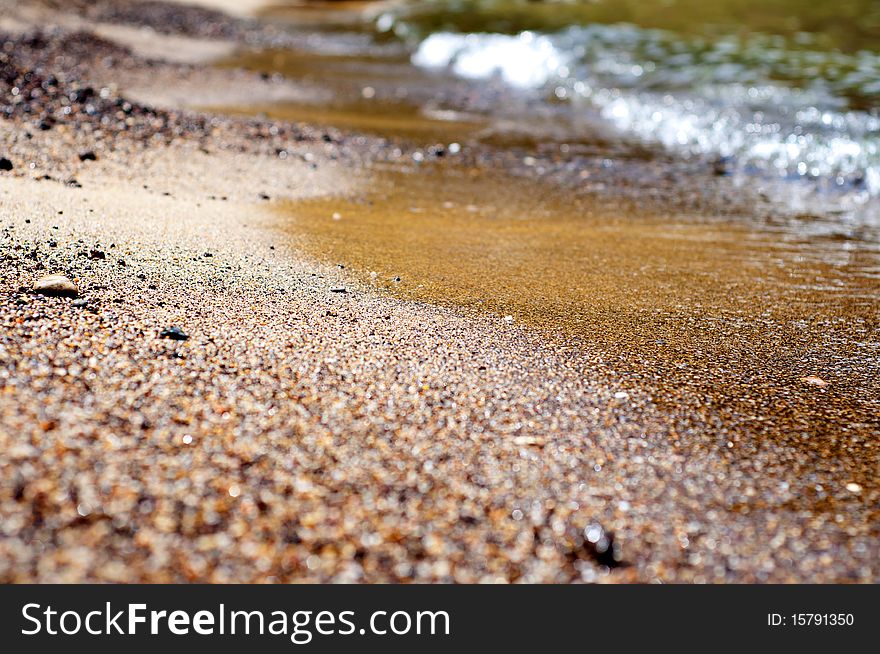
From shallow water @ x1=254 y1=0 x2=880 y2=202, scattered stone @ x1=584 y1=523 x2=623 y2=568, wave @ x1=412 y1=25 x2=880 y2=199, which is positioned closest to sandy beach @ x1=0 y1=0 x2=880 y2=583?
scattered stone @ x1=584 y1=523 x2=623 y2=568

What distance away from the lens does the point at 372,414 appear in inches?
93.4

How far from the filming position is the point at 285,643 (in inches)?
67.3

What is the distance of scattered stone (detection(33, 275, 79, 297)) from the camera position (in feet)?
9.13

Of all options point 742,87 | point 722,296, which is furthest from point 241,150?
point 742,87

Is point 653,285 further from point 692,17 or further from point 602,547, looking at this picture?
point 692,17

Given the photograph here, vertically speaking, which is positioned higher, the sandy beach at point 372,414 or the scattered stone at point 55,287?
the scattered stone at point 55,287

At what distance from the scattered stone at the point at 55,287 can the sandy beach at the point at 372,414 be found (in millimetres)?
47

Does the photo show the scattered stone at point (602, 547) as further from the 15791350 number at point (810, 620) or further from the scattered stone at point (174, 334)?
the scattered stone at point (174, 334)

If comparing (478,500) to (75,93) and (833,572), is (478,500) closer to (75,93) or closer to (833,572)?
(833,572)

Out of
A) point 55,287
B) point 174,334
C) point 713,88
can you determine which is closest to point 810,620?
point 174,334

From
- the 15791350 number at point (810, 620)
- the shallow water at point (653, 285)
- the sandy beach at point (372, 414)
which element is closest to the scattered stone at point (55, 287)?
the sandy beach at point (372, 414)

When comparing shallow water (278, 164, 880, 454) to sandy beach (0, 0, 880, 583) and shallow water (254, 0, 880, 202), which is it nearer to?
sandy beach (0, 0, 880, 583)

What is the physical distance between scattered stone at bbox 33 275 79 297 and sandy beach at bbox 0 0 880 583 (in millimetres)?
47

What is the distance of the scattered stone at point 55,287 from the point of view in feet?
9.13
